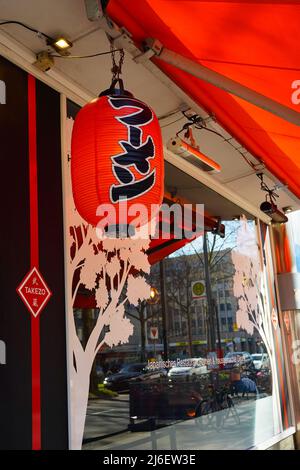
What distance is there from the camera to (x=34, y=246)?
290 cm

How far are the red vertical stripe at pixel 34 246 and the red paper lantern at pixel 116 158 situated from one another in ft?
2.20

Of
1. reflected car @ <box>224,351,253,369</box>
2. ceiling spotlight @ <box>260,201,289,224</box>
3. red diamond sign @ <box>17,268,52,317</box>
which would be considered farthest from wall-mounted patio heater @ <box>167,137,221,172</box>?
reflected car @ <box>224,351,253,369</box>

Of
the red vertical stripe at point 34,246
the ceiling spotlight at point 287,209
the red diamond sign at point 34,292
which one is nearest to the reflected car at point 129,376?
the red vertical stripe at point 34,246

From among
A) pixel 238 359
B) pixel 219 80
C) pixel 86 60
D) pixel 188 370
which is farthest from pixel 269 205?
pixel 219 80

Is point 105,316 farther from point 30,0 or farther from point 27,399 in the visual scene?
point 30,0

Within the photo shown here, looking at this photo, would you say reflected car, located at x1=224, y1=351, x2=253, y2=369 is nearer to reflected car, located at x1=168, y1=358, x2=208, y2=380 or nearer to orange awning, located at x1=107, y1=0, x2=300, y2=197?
reflected car, located at x1=168, y1=358, x2=208, y2=380

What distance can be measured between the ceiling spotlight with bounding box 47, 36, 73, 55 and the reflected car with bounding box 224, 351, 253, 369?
3.62 m

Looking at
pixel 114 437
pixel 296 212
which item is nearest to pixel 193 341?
pixel 114 437

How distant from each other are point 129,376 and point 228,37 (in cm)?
252

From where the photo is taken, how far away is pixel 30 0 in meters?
2.70

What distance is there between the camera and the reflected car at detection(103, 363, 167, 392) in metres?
3.46

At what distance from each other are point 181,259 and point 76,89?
77.7 inches

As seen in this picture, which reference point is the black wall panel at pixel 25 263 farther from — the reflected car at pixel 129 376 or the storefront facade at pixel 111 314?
the reflected car at pixel 129 376

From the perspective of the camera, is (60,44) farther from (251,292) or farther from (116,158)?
(251,292)
